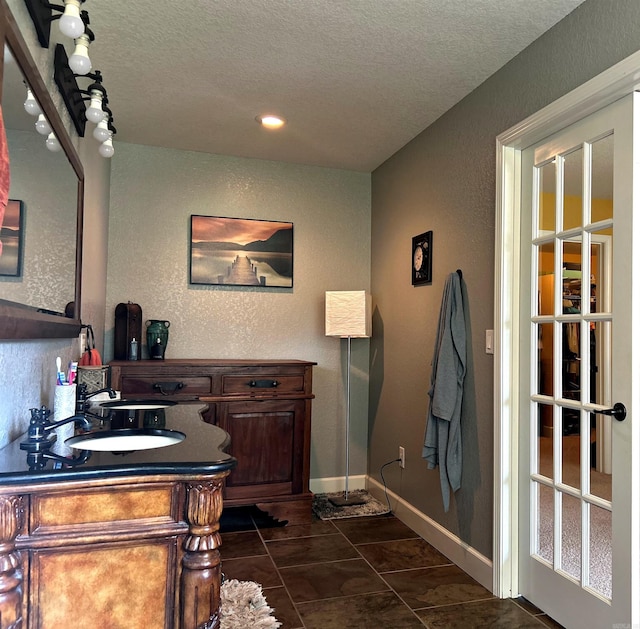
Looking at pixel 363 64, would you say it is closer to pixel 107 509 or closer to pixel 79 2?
pixel 79 2

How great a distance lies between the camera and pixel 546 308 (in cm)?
234

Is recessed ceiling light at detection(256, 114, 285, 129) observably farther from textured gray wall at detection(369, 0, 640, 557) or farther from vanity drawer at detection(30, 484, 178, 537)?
vanity drawer at detection(30, 484, 178, 537)

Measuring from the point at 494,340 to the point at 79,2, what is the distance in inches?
84.2

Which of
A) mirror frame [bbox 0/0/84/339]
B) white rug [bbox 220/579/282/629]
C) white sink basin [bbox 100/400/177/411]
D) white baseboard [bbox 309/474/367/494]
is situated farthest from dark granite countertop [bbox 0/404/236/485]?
white baseboard [bbox 309/474/367/494]

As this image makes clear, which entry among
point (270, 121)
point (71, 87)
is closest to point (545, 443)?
point (270, 121)

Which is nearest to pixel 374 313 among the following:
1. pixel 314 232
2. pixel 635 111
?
pixel 314 232

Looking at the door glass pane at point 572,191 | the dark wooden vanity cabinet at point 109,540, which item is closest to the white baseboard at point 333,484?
the door glass pane at point 572,191

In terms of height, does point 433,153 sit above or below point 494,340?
above

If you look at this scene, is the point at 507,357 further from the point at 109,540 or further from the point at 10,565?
the point at 10,565

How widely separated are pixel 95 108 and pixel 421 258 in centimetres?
212

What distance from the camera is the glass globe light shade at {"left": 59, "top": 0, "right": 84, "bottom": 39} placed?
143 cm

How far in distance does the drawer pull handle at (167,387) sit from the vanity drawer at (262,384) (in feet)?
0.93

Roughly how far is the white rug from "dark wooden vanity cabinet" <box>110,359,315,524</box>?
0.87m

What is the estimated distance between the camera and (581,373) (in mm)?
2123
